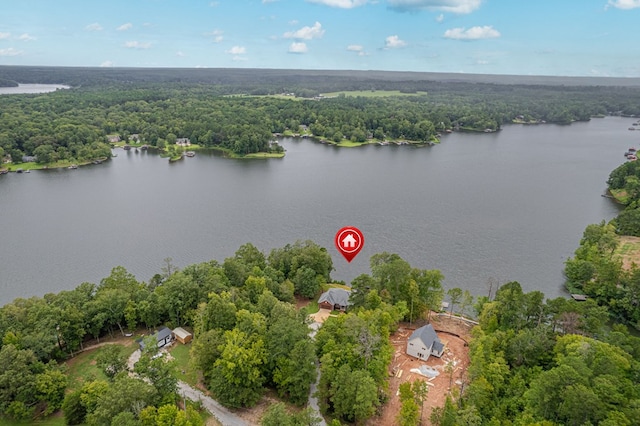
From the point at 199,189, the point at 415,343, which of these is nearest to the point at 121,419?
the point at 415,343

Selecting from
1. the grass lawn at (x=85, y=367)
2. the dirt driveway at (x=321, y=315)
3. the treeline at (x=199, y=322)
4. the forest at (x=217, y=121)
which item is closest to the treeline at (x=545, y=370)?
the treeline at (x=199, y=322)

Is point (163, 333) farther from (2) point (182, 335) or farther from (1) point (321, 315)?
(1) point (321, 315)

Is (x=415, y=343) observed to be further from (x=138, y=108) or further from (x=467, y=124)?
(x=138, y=108)

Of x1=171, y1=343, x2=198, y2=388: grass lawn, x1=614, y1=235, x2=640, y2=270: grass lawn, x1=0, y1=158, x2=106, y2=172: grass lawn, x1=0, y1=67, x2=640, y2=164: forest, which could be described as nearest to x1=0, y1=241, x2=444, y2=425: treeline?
x1=171, y1=343, x2=198, y2=388: grass lawn

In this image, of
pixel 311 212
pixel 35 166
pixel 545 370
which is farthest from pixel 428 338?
pixel 35 166

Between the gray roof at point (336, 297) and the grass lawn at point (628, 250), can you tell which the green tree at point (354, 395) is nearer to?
the gray roof at point (336, 297)
